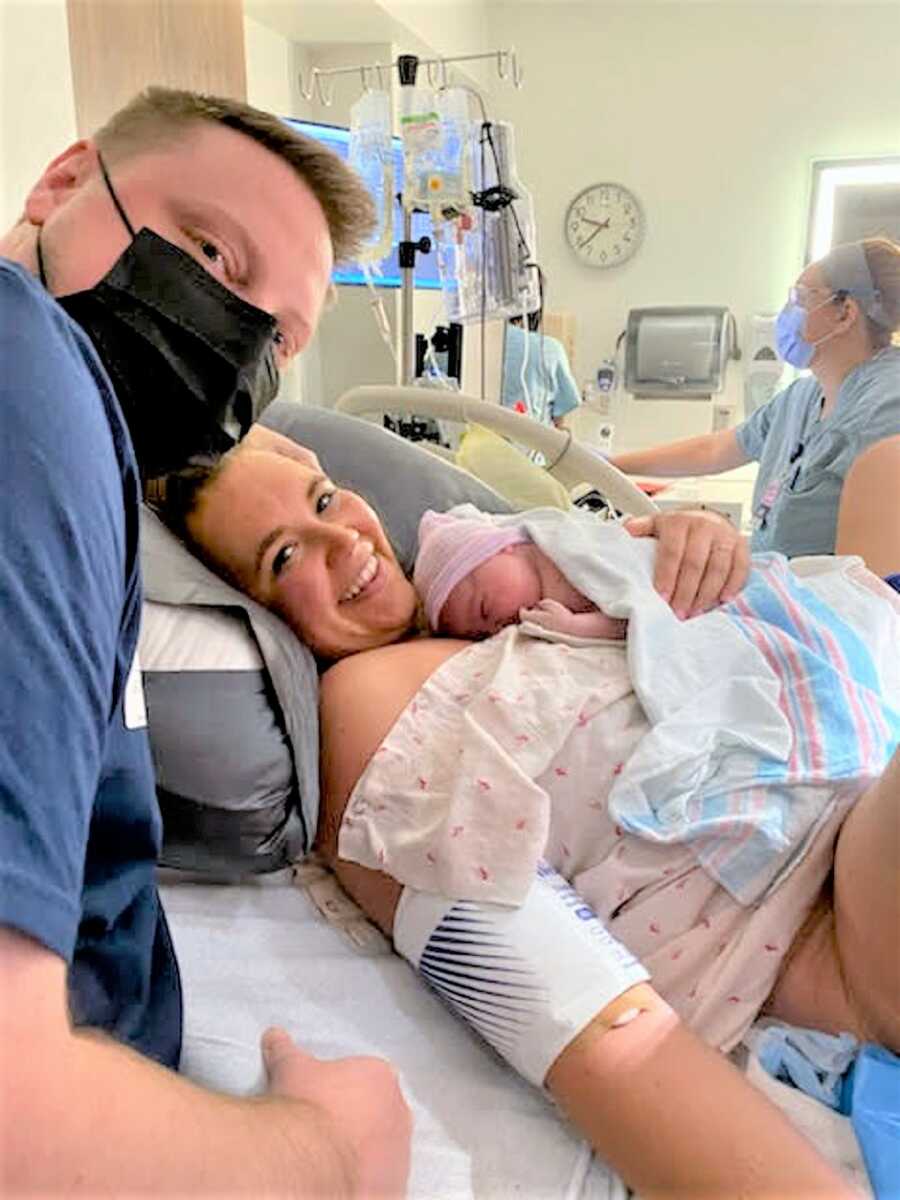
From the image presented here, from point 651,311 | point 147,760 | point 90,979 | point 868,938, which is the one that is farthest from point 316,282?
point 651,311

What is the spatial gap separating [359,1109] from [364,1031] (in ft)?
0.65

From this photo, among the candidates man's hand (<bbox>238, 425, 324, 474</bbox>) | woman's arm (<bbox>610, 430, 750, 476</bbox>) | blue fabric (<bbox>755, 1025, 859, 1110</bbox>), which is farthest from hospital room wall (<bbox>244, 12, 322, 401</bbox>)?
blue fabric (<bbox>755, 1025, 859, 1110</bbox>)

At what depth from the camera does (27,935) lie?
1.30 ft

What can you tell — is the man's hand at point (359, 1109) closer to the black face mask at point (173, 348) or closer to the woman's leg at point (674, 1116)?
the woman's leg at point (674, 1116)

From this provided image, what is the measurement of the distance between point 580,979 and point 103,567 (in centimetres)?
50

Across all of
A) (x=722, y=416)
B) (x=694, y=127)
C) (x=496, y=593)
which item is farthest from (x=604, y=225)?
(x=496, y=593)

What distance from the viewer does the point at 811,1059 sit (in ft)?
2.56

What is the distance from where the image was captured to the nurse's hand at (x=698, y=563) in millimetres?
1167

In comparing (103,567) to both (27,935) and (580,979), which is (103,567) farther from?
(580,979)

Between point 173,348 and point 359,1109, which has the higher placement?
point 173,348

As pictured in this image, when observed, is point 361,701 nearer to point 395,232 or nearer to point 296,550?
point 296,550

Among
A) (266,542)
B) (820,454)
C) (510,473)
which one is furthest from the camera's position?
(820,454)

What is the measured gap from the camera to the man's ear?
2.76 feet

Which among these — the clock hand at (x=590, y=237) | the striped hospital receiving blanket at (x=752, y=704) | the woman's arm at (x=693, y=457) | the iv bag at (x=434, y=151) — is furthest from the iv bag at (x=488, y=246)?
the clock hand at (x=590, y=237)
